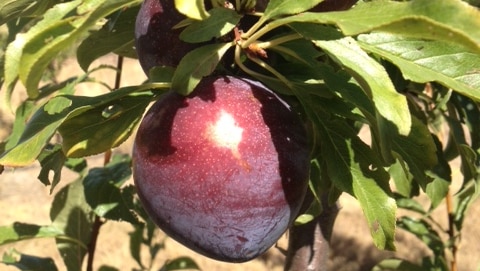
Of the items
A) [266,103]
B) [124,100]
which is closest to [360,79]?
[266,103]

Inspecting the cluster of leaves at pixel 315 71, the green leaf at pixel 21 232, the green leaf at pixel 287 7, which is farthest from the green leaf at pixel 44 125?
the green leaf at pixel 21 232

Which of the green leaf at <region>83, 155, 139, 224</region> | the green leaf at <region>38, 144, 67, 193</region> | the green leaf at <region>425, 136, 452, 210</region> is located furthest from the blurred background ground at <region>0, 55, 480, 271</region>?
the green leaf at <region>38, 144, 67, 193</region>

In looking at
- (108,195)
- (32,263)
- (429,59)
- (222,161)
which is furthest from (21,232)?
(429,59)

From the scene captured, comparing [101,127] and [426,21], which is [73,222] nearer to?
[101,127]

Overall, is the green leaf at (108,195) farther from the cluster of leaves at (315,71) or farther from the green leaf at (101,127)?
the green leaf at (101,127)

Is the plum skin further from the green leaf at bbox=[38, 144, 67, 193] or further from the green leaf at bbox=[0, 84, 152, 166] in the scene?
the green leaf at bbox=[38, 144, 67, 193]
